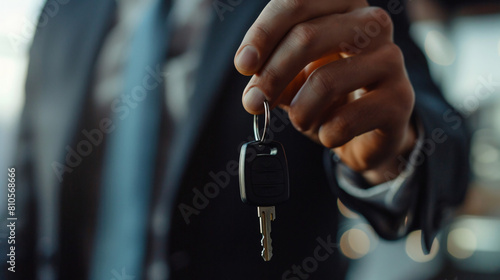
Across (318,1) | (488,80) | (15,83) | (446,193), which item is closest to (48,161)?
(15,83)

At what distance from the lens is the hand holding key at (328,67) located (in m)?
0.35

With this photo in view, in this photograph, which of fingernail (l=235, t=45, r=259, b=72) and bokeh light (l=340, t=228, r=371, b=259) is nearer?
fingernail (l=235, t=45, r=259, b=72)

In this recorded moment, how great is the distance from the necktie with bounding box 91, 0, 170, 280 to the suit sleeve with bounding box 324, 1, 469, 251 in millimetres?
390

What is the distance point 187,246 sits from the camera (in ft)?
2.35

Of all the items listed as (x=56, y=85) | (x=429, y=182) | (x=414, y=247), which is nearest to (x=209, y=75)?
(x=56, y=85)

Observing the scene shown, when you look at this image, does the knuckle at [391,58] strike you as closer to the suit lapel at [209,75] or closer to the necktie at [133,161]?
the suit lapel at [209,75]

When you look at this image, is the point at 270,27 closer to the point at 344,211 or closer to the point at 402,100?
the point at 402,100

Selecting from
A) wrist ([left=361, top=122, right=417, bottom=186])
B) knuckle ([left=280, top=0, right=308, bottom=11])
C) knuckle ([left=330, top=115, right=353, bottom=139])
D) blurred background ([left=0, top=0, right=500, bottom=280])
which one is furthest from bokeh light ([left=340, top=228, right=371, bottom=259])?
knuckle ([left=280, top=0, right=308, bottom=11])

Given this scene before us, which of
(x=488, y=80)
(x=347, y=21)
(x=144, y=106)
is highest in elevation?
(x=144, y=106)

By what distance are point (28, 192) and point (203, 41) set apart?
526 millimetres

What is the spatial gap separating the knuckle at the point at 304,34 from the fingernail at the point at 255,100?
75 mm

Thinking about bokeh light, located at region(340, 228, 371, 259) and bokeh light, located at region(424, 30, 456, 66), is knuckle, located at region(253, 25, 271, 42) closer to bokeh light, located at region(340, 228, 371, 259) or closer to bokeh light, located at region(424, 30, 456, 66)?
bokeh light, located at region(340, 228, 371, 259)

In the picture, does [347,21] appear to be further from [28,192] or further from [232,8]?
[28,192]

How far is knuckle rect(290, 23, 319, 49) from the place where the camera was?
37 cm
